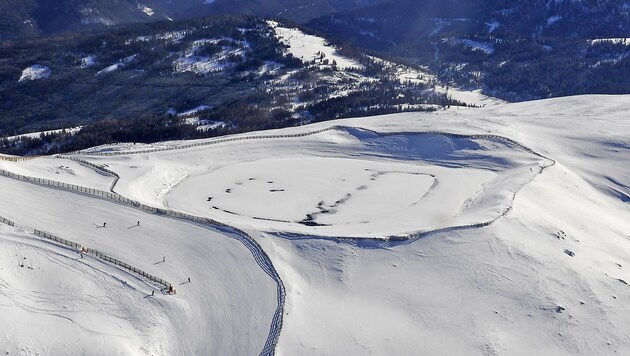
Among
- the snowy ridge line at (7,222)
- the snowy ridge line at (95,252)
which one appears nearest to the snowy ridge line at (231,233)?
the snowy ridge line at (95,252)

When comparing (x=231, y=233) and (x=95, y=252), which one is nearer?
(x=95, y=252)

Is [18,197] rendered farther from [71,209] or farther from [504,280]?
[504,280]

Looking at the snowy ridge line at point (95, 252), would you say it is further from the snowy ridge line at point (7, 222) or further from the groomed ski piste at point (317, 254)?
the groomed ski piste at point (317, 254)

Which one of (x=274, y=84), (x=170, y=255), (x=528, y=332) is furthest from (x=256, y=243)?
(x=274, y=84)

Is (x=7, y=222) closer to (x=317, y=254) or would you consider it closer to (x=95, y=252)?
(x=95, y=252)

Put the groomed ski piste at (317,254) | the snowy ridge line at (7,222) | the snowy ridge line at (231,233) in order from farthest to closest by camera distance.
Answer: the snowy ridge line at (7,222), the groomed ski piste at (317,254), the snowy ridge line at (231,233)

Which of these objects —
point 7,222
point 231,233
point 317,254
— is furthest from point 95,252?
point 317,254
